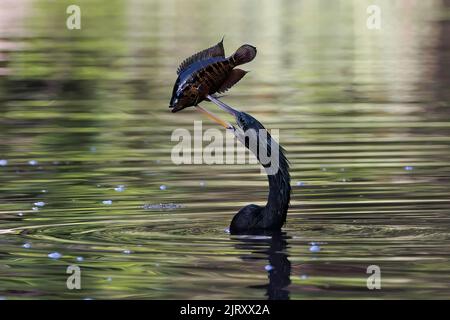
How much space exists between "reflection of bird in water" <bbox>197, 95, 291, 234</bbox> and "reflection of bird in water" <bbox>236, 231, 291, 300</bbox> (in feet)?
0.43

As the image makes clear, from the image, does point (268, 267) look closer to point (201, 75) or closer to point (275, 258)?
point (275, 258)

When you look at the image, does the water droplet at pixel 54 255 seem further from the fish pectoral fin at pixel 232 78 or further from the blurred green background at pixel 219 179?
the fish pectoral fin at pixel 232 78

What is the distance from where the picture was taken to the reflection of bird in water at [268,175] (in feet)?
36.6

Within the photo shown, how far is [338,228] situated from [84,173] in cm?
419

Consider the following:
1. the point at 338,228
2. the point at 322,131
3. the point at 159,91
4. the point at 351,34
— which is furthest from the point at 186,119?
the point at 351,34

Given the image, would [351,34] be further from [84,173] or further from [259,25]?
[84,173]

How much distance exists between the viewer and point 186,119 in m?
19.8

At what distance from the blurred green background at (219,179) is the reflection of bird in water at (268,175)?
209 millimetres

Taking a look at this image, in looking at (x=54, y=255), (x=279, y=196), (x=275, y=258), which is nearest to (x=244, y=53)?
(x=279, y=196)

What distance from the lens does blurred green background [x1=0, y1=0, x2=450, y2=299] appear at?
9.95m

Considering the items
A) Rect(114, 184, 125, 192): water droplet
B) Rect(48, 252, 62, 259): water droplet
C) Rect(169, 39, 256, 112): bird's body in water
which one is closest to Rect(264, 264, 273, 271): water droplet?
Rect(169, 39, 256, 112): bird's body in water

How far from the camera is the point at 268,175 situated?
11328mm

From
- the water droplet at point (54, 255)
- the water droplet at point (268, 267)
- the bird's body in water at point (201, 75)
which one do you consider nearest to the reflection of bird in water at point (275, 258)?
the water droplet at point (268, 267)

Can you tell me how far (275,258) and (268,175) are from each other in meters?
1.00
